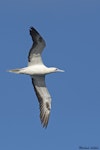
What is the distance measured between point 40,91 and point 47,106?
115 cm

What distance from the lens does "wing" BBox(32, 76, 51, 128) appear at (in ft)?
142

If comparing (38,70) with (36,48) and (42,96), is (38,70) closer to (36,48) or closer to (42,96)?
(36,48)

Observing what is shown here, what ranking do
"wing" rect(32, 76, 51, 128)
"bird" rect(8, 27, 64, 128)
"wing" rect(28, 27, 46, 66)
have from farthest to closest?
"wing" rect(32, 76, 51, 128) < "bird" rect(8, 27, 64, 128) < "wing" rect(28, 27, 46, 66)

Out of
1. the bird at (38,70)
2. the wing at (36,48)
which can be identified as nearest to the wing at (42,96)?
the bird at (38,70)

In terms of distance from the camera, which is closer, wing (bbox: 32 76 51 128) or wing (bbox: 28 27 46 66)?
wing (bbox: 28 27 46 66)

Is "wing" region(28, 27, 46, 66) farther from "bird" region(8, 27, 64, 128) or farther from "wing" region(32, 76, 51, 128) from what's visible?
"wing" region(32, 76, 51, 128)

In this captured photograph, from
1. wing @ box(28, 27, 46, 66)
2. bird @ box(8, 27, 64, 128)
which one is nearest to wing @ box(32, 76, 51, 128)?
bird @ box(8, 27, 64, 128)

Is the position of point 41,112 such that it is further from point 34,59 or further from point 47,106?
point 34,59

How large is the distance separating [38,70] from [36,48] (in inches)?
57.4

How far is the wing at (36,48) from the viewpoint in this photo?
41281 mm

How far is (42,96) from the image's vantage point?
145 ft

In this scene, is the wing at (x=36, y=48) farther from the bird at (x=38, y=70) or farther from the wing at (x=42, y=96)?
the wing at (x=42, y=96)

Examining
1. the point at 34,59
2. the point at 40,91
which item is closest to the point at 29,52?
the point at 34,59

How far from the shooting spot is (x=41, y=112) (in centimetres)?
4344
